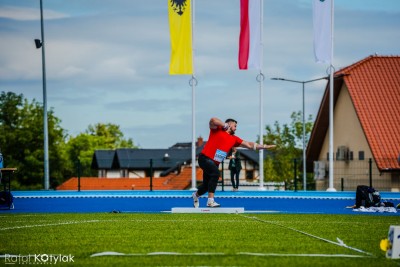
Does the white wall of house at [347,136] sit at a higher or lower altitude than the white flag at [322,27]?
lower

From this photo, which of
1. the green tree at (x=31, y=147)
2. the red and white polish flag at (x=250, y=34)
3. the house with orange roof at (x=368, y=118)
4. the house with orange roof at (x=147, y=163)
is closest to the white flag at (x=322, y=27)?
the red and white polish flag at (x=250, y=34)

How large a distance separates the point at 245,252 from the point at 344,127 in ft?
147

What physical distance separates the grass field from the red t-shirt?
7.57 ft

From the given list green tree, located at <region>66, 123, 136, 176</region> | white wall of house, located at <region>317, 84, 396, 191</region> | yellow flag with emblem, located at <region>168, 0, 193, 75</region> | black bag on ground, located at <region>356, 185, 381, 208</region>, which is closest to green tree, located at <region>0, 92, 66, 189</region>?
green tree, located at <region>66, 123, 136, 176</region>

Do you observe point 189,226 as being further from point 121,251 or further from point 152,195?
point 152,195

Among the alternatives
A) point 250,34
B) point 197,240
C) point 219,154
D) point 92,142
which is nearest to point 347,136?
point 250,34

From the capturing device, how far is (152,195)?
30750mm

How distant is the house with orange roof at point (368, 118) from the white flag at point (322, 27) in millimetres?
15877

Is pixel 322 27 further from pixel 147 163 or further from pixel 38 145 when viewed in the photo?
pixel 147 163

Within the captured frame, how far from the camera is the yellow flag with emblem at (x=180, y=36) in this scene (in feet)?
103

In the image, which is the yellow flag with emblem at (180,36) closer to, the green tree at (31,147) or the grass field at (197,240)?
the grass field at (197,240)

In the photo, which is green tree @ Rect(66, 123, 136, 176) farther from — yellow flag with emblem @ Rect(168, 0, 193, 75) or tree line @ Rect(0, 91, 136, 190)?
yellow flag with emblem @ Rect(168, 0, 193, 75)

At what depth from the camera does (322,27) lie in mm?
31953

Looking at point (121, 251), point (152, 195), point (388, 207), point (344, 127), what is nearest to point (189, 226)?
point (121, 251)
